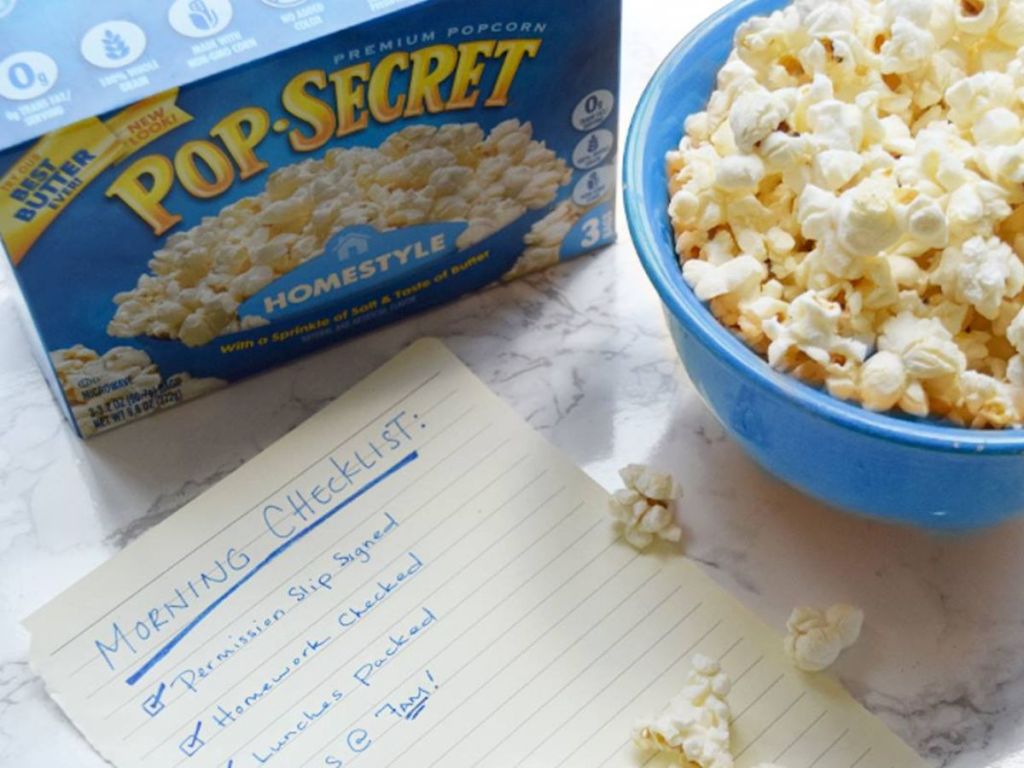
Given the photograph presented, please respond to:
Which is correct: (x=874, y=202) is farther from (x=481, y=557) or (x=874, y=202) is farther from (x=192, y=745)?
(x=192, y=745)

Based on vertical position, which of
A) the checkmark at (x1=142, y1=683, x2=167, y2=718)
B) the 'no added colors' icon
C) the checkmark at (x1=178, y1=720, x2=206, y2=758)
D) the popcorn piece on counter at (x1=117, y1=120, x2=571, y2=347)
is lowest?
the checkmark at (x1=178, y1=720, x2=206, y2=758)

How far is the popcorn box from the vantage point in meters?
0.69

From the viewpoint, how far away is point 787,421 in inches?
26.3

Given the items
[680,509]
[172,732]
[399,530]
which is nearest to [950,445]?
[680,509]

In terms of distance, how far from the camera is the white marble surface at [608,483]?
2.39 feet

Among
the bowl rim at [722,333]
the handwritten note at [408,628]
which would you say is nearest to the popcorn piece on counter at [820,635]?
the handwritten note at [408,628]

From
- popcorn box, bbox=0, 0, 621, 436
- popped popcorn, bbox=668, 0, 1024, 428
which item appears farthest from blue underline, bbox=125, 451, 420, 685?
popped popcorn, bbox=668, 0, 1024, 428

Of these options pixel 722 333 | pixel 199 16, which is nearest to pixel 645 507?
pixel 722 333

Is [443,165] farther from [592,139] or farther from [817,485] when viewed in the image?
[817,485]

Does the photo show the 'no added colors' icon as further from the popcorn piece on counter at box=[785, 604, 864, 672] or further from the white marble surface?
the popcorn piece on counter at box=[785, 604, 864, 672]

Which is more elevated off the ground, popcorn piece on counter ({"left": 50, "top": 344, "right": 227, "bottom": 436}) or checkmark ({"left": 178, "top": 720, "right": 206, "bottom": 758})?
popcorn piece on counter ({"left": 50, "top": 344, "right": 227, "bottom": 436})

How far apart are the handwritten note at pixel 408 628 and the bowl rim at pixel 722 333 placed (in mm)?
157

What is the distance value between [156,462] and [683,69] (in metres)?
0.37

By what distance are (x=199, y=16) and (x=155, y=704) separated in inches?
13.8
